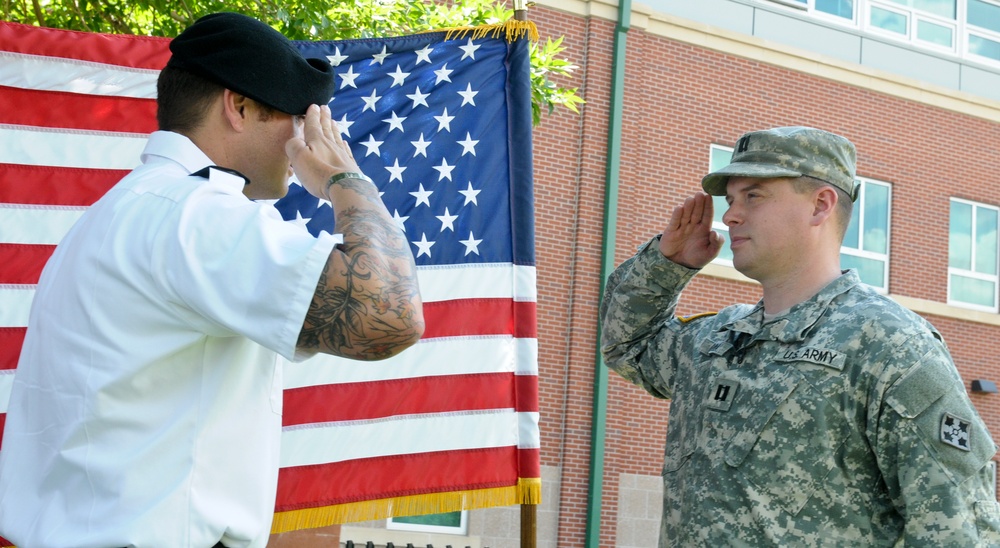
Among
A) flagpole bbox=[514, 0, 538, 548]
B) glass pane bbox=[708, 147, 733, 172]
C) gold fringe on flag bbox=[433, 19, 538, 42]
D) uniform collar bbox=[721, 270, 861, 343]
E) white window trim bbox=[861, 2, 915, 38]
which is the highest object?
white window trim bbox=[861, 2, 915, 38]

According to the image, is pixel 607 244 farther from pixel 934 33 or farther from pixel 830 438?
pixel 830 438

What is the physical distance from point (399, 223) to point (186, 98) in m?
2.47

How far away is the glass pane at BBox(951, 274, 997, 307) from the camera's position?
48.4ft

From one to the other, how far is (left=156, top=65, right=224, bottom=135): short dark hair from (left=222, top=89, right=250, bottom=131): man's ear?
0.06 ft

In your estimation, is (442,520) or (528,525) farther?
(442,520)

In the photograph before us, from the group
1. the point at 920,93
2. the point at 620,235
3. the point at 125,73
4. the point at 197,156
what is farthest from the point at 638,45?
the point at 197,156

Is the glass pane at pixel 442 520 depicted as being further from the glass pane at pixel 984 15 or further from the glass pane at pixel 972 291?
the glass pane at pixel 984 15

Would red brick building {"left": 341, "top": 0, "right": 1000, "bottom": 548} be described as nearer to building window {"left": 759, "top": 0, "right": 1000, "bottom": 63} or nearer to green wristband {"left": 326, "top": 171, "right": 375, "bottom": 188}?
building window {"left": 759, "top": 0, "right": 1000, "bottom": 63}

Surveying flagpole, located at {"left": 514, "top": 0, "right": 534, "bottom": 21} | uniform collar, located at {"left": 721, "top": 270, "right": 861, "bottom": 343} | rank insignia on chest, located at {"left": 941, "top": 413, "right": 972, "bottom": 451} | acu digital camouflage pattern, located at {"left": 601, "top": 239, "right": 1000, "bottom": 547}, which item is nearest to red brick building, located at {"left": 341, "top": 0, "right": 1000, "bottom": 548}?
flagpole, located at {"left": 514, "top": 0, "right": 534, "bottom": 21}

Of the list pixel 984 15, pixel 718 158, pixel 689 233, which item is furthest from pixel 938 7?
pixel 689 233

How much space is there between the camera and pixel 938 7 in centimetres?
1513

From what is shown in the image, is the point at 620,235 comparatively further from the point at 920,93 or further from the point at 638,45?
the point at 920,93

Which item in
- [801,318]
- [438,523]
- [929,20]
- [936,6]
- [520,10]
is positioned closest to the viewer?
[801,318]

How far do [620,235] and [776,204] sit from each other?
1022cm
